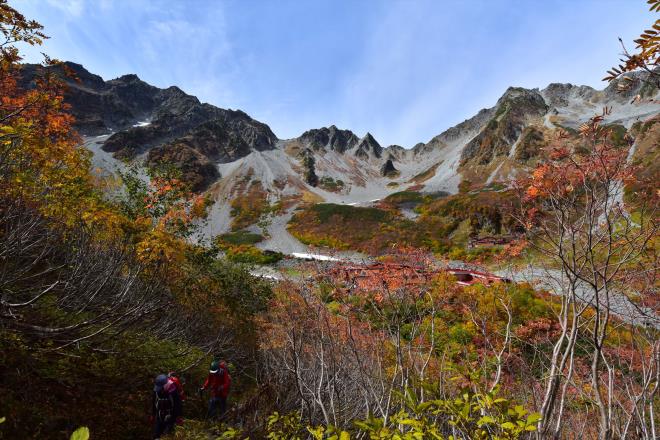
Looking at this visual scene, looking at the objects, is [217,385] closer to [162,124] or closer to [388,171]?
[162,124]

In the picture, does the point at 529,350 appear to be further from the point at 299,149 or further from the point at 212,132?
the point at 299,149

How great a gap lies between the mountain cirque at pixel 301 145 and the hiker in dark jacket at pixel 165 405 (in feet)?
171

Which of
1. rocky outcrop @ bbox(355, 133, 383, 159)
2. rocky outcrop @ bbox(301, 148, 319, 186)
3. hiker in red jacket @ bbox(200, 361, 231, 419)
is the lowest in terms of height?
hiker in red jacket @ bbox(200, 361, 231, 419)

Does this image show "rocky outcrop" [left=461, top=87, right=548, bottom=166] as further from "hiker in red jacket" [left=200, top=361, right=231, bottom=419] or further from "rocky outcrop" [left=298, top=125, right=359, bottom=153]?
"hiker in red jacket" [left=200, top=361, right=231, bottom=419]

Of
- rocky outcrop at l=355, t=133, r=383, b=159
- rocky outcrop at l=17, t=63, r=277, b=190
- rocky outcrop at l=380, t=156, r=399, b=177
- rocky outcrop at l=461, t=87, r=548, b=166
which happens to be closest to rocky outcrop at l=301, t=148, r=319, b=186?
rocky outcrop at l=17, t=63, r=277, b=190

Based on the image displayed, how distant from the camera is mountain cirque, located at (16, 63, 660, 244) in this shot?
8734 cm

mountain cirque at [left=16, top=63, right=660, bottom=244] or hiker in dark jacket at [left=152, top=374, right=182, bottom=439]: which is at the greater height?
mountain cirque at [left=16, top=63, right=660, bottom=244]

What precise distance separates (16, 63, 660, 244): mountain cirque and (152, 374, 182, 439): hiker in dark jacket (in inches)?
2053

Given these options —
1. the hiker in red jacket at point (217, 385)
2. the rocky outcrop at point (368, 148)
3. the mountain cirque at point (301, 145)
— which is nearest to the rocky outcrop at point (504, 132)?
the mountain cirque at point (301, 145)

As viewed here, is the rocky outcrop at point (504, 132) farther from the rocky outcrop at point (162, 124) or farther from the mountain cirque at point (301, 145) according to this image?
the rocky outcrop at point (162, 124)

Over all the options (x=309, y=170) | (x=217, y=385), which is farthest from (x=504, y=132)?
(x=217, y=385)

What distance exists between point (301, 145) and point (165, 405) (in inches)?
5554

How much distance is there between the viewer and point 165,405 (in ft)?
18.8

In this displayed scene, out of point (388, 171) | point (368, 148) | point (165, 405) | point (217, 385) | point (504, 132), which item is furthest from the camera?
point (368, 148)
